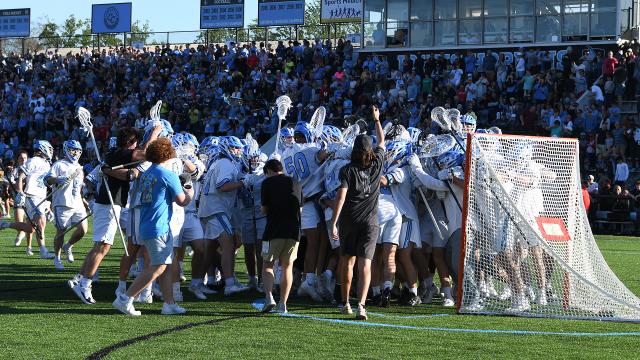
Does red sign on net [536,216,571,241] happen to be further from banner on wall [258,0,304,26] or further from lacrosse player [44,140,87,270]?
banner on wall [258,0,304,26]

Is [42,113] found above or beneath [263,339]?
above

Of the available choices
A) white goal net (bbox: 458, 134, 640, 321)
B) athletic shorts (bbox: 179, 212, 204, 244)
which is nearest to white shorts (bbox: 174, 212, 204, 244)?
athletic shorts (bbox: 179, 212, 204, 244)

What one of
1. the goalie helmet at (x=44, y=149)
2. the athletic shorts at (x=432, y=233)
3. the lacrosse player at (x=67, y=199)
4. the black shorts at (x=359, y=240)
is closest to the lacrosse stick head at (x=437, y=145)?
the athletic shorts at (x=432, y=233)

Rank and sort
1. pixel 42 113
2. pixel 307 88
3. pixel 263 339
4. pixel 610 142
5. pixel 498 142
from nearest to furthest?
1. pixel 263 339
2. pixel 498 142
3. pixel 610 142
4. pixel 307 88
5. pixel 42 113

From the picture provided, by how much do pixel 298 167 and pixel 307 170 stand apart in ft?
0.33

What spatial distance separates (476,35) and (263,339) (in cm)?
2490

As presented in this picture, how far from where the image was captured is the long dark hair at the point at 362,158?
9625 mm

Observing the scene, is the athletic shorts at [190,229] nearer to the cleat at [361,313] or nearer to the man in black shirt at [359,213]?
the man in black shirt at [359,213]

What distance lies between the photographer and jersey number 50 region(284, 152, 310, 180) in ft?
36.6

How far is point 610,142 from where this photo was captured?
24625 mm

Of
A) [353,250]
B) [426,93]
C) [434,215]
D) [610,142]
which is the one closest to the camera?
[353,250]

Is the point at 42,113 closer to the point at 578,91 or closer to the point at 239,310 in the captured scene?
the point at 578,91

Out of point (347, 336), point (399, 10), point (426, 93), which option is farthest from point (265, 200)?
point (399, 10)

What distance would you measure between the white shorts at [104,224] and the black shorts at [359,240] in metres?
2.38
